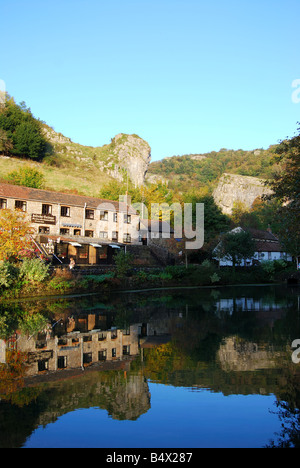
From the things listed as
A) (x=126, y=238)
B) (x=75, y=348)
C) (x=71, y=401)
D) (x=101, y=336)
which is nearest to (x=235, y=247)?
(x=126, y=238)

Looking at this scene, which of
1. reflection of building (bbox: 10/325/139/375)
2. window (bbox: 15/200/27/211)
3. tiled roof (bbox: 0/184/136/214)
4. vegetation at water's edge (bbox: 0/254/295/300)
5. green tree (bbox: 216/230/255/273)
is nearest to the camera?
reflection of building (bbox: 10/325/139/375)

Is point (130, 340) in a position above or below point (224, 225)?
below

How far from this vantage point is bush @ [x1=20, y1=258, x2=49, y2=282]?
80.9 ft

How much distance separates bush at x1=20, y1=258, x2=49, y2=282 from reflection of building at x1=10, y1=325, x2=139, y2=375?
10936 mm

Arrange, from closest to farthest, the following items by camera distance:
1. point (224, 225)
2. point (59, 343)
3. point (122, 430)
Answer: point (122, 430), point (59, 343), point (224, 225)

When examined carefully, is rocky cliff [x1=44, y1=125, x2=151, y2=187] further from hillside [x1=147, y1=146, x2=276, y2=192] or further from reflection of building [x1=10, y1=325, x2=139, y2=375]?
reflection of building [x1=10, y1=325, x2=139, y2=375]

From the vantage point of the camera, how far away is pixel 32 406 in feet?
22.0

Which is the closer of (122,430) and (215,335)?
(122,430)

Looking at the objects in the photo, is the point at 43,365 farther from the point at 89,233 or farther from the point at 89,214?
the point at 89,214

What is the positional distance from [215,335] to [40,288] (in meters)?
15.3


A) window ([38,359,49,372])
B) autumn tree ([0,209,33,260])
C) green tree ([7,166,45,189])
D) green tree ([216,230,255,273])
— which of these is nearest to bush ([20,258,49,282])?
autumn tree ([0,209,33,260])
